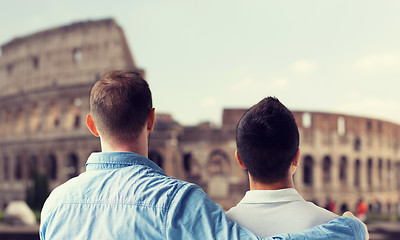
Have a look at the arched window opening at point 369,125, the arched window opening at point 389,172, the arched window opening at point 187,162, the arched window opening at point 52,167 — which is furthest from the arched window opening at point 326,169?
the arched window opening at point 52,167

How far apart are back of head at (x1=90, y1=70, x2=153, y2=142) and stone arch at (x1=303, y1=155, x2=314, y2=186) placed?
1018 inches

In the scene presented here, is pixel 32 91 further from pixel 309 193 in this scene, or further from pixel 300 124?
pixel 309 193

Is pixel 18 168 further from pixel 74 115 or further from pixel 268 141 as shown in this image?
pixel 268 141

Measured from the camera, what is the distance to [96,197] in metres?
1.47

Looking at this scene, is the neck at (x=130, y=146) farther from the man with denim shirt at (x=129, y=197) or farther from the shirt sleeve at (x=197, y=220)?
the shirt sleeve at (x=197, y=220)

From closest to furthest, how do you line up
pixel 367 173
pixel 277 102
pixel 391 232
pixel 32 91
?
pixel 277 102 → pixel 391 232 → pixel 32 91 → pixel 367 173

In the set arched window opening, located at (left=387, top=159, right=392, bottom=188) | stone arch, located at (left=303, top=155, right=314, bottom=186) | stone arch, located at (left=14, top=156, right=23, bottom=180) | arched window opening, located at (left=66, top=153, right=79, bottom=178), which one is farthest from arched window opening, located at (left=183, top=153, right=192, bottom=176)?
arched window opening, located at (left=387, top=159, right=392, bottom=188)

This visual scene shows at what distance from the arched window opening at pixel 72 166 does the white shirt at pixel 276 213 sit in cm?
2206

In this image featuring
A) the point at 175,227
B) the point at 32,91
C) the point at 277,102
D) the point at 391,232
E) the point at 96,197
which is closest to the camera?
the point at 175,227

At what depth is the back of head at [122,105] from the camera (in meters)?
1.57

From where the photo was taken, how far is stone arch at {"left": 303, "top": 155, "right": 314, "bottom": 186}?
26347mm

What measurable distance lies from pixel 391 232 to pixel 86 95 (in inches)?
711

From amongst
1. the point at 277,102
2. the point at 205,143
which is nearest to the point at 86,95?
the point at 205,143

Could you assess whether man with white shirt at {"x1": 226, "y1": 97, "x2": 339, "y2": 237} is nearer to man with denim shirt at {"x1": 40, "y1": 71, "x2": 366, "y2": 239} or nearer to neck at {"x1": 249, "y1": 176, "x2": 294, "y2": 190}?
neck at {"x1": 249, "y1": 176, "x2": 294, "y2": 190}
